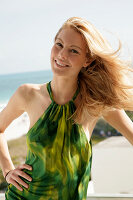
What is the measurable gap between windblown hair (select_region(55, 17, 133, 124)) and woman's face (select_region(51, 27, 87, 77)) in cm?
9

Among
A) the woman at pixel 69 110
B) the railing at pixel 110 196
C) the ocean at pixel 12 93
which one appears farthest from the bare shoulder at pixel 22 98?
the ocean at pixel 12 93

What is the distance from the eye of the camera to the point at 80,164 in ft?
5.20

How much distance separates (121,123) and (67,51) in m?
0.49

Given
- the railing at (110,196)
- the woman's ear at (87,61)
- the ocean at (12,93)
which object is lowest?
the ocean at (12,93)

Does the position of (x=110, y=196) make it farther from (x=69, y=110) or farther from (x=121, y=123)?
(x=69, y=110)

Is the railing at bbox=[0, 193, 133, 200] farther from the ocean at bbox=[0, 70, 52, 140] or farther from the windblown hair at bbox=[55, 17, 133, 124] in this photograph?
the ocean at bbox=[0, 70, 52, 140]

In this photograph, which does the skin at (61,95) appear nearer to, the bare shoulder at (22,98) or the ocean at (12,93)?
the bare shoulder at (22,98)

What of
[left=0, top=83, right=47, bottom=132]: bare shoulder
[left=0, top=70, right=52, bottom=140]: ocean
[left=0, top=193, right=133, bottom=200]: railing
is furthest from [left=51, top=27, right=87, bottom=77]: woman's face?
[left=0, top=70, right=52, bottom=140]: ocean

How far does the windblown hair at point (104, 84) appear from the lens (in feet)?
5.42

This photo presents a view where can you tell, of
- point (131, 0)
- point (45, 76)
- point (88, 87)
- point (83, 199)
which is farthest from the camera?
point (131, 0)

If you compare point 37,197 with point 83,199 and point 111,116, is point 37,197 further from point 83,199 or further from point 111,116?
point 111,116

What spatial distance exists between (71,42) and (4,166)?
32.4 inches

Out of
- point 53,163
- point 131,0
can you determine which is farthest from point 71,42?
point 131,0

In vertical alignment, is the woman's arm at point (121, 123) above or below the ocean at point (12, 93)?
above
